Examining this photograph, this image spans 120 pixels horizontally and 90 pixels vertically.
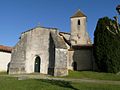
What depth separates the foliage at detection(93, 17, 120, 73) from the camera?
1261 inches

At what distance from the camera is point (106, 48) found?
33.1 meters

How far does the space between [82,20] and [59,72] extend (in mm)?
27008

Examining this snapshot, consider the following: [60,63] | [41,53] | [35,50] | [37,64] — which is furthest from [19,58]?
[60,63]

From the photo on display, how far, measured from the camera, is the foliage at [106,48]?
32031mm

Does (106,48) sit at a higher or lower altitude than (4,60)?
higher

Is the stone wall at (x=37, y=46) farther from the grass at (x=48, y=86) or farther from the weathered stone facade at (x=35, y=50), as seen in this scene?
the grass at (x=48, y=86)

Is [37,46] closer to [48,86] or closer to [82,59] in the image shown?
[82,59]

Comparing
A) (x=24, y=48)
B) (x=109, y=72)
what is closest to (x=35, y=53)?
(x=24, y=48)

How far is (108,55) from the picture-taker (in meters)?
32.5

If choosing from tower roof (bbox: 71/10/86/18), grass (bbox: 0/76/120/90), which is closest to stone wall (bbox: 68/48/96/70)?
tower roof (bbox: 71/10/86/18)

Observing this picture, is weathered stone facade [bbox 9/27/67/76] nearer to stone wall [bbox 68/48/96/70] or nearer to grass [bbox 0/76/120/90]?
stone wall [bbox 68/48/96/70]

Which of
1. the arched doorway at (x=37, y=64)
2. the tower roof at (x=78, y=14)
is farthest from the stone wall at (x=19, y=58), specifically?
the tower roof at (x=78, y=14)

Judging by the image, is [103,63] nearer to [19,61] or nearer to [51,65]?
[51,65]

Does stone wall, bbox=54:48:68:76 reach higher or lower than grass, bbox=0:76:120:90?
higher
